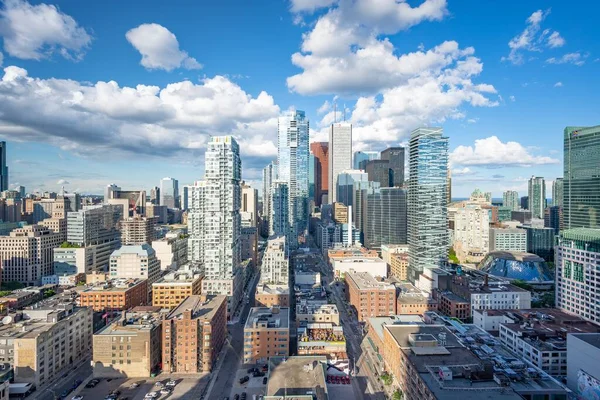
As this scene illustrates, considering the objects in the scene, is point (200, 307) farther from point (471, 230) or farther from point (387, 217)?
point (471, 230)

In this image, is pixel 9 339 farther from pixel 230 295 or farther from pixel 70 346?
pixel 230 295

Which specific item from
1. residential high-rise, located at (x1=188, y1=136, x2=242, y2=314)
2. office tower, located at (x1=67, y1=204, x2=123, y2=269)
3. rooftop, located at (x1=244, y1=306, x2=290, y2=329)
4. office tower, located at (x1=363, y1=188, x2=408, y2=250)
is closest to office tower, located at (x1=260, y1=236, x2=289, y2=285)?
residential high-rise, located at (x1=188, y1=136, x2=242, y2=314)

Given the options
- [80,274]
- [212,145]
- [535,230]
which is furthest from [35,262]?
[535,230]

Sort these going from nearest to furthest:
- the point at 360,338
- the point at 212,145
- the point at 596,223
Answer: the point at 360,338 < the point at 596,223 < the point at 212,145

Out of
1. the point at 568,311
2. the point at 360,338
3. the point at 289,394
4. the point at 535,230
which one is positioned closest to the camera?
the point at 289,394

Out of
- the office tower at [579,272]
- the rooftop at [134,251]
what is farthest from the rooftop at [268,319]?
the office tower at [579,272]

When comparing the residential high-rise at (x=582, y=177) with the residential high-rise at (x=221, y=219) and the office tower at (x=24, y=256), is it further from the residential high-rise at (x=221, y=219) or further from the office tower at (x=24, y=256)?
the office tower at (x=24, y=256)

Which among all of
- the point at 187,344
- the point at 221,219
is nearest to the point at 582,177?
the point at 221,219
